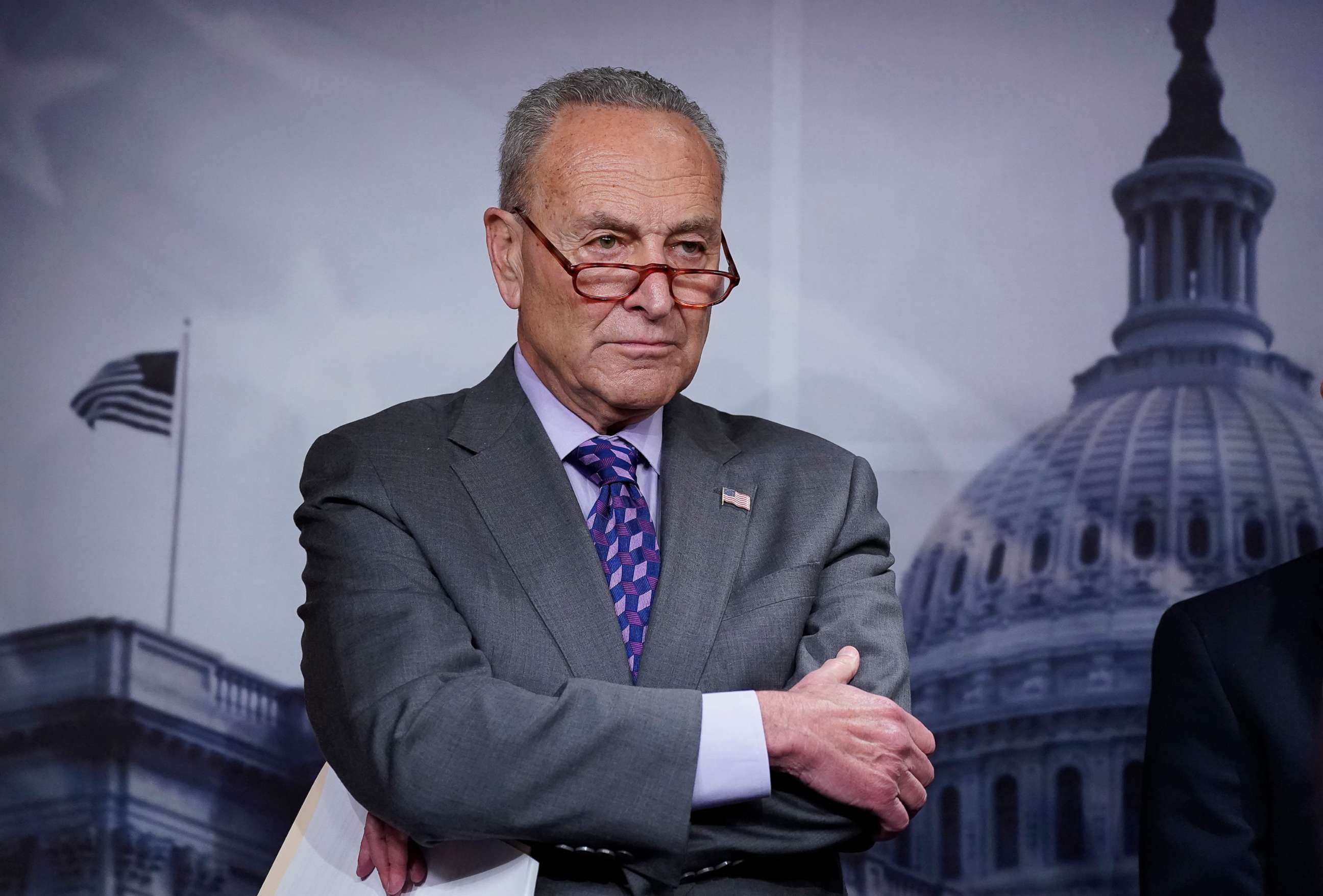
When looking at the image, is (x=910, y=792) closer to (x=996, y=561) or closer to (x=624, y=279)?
(x=624, y=279)

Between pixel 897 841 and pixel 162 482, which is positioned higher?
pixel 162 482

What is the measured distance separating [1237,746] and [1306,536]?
1.39 m

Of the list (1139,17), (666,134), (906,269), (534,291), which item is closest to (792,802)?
(534,291)

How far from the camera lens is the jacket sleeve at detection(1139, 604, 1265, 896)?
214cm

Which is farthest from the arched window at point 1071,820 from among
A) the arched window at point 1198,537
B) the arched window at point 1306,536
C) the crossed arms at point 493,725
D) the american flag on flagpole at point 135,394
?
the american flag on flagpole at point 135,394

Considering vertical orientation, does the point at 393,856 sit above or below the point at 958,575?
below

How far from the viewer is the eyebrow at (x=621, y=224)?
2.09 meters

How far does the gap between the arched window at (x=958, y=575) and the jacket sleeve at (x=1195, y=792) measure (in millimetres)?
1107

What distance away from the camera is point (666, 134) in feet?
7.04

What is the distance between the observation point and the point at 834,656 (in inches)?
78.1

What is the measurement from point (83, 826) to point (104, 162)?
Result: 1.52 metres

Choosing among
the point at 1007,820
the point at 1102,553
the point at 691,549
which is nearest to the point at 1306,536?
the point at 1102,553

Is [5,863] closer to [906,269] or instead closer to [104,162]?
[104,162]

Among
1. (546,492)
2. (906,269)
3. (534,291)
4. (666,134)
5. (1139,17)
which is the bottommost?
(546,492)
